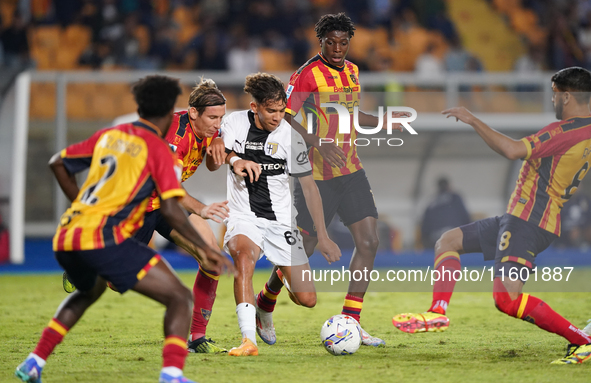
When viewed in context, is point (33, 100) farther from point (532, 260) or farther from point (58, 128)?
point (532, 260)

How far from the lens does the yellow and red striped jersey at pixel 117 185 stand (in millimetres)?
3826

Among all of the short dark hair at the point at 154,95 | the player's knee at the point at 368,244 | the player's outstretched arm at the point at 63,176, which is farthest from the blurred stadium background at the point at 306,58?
the player's outstretched arm at the point at 63,176

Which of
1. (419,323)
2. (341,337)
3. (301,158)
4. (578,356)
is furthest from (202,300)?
(578,356)

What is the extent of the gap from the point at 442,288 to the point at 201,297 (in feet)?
6.13

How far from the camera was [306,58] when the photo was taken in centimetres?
1386

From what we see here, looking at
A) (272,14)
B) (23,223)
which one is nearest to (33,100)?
(23,223)

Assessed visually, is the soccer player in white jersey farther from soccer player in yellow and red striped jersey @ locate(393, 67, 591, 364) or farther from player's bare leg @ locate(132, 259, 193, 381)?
player's bare leg @ locate(132, 259, 193, 381)

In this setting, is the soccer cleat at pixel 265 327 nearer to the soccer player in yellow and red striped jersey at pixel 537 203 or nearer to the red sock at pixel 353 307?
the red sock at pixel 353 307

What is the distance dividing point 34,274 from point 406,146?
5.97 metres

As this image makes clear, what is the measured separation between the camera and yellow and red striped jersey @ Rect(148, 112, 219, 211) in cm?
541

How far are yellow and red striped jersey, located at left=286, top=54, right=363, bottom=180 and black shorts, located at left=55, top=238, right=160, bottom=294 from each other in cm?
220

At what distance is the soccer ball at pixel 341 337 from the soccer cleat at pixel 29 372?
79.4 inches

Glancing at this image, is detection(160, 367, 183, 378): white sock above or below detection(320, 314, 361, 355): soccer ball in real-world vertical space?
above

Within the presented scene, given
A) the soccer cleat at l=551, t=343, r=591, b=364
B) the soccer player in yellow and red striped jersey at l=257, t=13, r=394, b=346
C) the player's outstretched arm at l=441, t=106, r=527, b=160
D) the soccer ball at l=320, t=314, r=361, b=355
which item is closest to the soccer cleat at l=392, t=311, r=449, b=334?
the soccer ball at l=320, t=314, r=361, b=355
